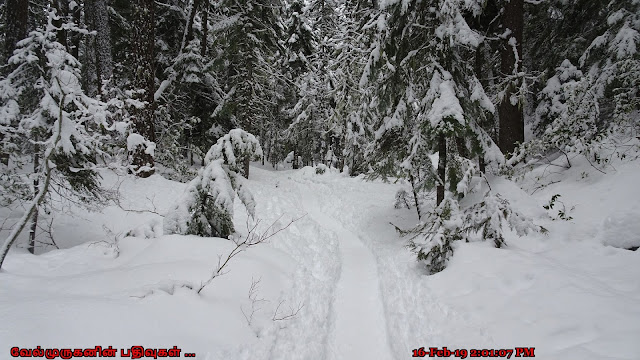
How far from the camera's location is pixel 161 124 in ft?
40.0

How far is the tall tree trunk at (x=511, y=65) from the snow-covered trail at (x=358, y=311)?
4936mm

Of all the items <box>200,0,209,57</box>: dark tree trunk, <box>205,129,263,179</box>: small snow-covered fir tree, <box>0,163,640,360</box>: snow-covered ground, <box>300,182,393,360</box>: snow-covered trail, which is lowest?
<box>300,182,393,360</box>: snow-covered trail

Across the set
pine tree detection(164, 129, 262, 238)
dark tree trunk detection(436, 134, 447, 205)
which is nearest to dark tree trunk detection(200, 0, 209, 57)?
pine tree detection(164, 129, 262, 238)

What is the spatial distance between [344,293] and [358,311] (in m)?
0.61

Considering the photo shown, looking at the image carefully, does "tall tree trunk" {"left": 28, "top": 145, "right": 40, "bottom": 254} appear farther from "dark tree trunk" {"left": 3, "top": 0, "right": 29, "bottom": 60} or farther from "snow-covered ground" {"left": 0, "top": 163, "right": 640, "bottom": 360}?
"dark tree trunk" {"left": 3, "top": 0, "right": 29, "bottom": 60}

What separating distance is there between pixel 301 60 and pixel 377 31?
55.6 ft

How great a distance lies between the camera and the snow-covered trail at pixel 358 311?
13.8 ft

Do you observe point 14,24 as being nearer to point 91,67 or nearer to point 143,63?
point 143,63

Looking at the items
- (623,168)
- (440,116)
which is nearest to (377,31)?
(440,116)

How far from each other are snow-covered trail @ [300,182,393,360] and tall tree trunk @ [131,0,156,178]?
7.12 meters

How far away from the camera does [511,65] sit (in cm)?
818

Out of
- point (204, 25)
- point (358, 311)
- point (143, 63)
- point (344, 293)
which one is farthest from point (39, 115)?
point (204, 25)

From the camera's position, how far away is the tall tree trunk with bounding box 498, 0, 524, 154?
310 inches

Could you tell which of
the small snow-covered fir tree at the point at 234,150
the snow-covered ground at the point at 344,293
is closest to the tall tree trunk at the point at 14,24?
the snow-covered ground at the point at 344,293
